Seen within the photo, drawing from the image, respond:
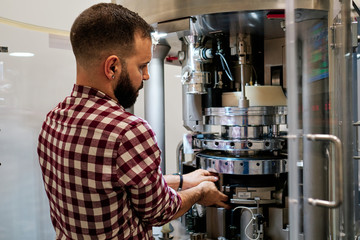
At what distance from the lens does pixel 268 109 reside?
1278mm

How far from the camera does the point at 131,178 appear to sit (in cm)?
79

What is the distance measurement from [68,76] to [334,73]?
129cm

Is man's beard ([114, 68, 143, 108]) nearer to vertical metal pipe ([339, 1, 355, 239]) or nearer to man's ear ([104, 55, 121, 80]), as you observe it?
man's ear ([104, 55, 121, 80])

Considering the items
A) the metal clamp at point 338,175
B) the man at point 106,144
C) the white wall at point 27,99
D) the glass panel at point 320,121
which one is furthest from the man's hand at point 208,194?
the white wall at point 27,99

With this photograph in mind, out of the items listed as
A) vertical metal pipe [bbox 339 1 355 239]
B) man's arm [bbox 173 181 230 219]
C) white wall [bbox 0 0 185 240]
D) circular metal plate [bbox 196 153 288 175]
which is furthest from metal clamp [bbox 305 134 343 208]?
white wall [bbox 0 0 185 240]

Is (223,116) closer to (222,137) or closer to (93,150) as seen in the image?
(222,137)

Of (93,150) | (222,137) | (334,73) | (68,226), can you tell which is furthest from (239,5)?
(68,226)

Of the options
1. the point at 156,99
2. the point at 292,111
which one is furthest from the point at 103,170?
the point at 156,99

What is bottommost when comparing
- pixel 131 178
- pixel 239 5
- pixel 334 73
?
pixel 131 178

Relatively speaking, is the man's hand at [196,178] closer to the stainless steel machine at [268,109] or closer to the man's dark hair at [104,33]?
the stainless steel machine at [268,109]

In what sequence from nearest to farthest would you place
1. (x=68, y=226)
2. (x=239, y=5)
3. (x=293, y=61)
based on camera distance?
1. (x=293, y=61)
2. (x=68, y=226)
3. (x=239, y=5)

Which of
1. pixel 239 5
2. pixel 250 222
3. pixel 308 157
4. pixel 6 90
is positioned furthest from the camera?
pixel 6 90

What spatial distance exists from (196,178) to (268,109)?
34 centimetres

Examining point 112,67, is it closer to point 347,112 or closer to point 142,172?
point 142,172
